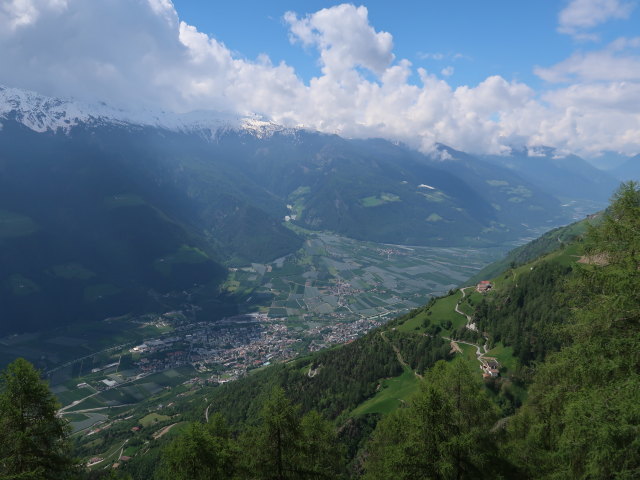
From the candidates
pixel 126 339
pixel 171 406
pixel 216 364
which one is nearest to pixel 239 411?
pixel 171 406

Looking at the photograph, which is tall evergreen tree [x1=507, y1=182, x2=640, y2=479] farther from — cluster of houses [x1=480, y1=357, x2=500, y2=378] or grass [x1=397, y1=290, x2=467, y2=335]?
grass [x1=397, y1=290, x2=467, y2=335]

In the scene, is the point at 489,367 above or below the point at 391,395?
above

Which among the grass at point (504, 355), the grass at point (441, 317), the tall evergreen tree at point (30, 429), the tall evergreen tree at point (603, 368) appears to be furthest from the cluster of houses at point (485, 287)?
the tall evergreen tree at point (30, 429)

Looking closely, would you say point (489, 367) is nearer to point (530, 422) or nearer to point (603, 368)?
point (530, 422)

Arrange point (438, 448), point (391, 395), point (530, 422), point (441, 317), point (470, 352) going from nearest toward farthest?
point (438, 448) → point (530, 422) → point (391, 395) → point (470, 352) → point (441, 317)

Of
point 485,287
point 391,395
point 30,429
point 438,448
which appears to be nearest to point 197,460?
point 30,429
